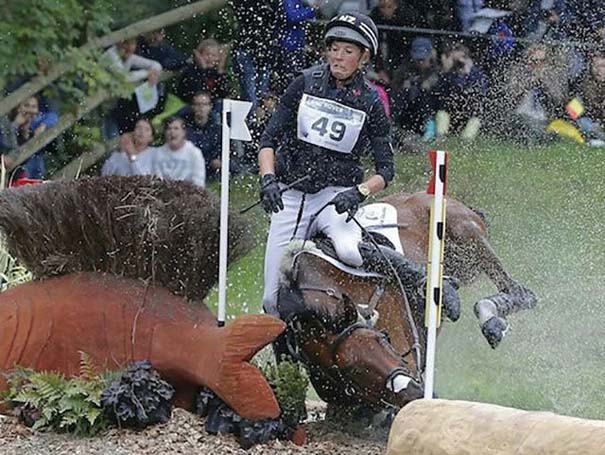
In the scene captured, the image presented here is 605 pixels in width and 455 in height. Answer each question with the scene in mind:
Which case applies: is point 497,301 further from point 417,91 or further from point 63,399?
point 417,91

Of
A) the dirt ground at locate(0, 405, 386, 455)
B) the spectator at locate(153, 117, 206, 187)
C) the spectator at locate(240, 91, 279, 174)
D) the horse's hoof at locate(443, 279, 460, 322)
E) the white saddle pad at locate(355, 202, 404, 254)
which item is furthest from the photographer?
the spectator at locate(240, 91, 279, 174)

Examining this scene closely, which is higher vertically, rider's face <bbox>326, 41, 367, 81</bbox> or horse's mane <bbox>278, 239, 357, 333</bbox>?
rider's face <bbox>326, 41, 367, 81</bbox>

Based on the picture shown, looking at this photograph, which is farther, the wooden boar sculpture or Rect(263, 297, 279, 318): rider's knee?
Rect(263, 297, 279, 318): rider's knee

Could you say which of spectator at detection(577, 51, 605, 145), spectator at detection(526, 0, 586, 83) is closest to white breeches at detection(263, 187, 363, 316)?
spectator at detection(526, 0, 586, 83)

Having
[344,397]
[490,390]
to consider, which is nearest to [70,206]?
[344,397]

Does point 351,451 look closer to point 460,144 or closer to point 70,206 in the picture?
point 70,206

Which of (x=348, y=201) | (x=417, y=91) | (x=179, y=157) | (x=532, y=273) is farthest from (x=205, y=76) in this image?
(x=348, y=201)

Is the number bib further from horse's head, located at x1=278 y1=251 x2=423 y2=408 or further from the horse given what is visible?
horse's head, located at x1=278 y1=251 x2=423 y2=408

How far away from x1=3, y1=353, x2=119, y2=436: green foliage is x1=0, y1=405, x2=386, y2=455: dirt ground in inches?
2.4

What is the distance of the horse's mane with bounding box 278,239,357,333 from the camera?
28.6 feet

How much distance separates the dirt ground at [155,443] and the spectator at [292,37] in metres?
8.13

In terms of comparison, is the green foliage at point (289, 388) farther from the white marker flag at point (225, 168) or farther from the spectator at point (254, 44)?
the spectator at point (254, 44)

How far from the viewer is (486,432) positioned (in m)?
6.45

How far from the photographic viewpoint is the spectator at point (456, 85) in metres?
16.8
